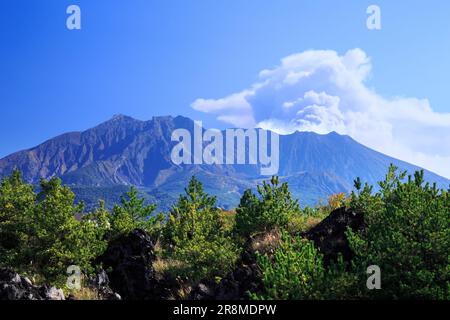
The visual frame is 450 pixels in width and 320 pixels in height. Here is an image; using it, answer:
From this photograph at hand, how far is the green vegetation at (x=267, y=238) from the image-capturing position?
9.33m

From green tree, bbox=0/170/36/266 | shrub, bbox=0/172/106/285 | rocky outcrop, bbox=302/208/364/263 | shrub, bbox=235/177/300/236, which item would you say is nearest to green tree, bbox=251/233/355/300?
rocky outcrop, bbox=302/208/364/263

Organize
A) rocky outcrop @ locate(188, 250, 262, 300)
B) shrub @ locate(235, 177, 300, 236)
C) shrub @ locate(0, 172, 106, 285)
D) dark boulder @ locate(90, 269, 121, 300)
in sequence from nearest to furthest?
rocky outcrop @ locate(188, 250, 262, 300) → dark boulder @ locate(90, 269, 121, 300) → shrub @ locate(0, 172, 106, 285) → shrub @ locate(235, 177, 300, 236)

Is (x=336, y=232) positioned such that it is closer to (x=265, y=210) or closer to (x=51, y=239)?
(x=265, y=210)

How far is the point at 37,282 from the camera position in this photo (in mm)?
14438

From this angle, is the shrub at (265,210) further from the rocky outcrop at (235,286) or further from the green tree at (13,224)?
the green tree at (13,224)

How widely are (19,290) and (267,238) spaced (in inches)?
Answer: 298

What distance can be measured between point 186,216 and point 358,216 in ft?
24.0

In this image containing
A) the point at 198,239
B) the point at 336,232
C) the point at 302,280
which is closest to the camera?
the point at 302,280

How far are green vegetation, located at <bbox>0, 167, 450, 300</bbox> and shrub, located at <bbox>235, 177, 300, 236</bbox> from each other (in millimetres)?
37

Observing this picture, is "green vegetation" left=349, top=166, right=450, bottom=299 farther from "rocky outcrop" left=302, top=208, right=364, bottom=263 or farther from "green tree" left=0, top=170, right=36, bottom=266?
"green tree" left=0, top=170, right=36, bottom=266

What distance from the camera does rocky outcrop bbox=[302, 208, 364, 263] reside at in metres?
12.4

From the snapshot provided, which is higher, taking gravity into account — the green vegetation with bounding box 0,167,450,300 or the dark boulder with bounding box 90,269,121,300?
the green vegetation with bounding box 0,167,450,300

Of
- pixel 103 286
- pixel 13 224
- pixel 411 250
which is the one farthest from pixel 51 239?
pixel 411 250

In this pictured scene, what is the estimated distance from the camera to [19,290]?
10430mm
